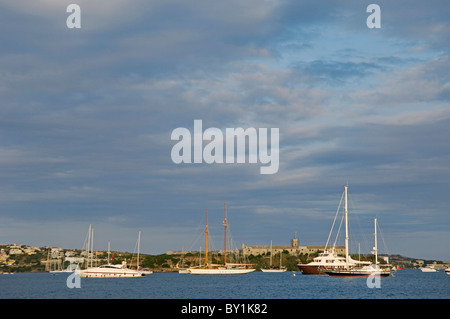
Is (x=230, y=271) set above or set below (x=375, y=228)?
below
